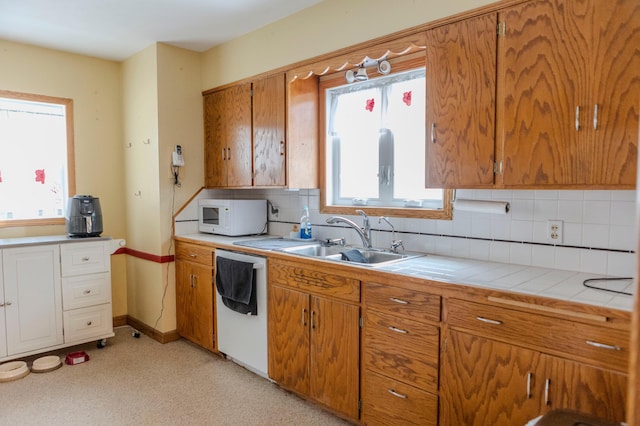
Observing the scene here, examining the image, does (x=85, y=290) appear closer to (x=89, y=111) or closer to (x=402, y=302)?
(x=89, y=111)

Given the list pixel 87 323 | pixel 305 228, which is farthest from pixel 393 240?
pixel 87 323

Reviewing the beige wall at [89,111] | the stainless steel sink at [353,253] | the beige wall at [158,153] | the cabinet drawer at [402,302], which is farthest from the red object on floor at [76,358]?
the cabinet drawer at [402,302]

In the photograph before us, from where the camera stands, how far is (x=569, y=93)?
175cm

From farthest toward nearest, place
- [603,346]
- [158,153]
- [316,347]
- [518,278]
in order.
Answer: [158,153] → [316,347] → [518,278] → [603,346]

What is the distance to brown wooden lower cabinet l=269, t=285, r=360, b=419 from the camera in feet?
7.50

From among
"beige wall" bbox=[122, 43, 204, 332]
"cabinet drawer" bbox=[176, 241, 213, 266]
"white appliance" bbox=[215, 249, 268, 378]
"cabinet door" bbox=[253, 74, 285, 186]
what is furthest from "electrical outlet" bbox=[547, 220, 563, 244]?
"beige wall" bbox=[122, 43, 204, 332]

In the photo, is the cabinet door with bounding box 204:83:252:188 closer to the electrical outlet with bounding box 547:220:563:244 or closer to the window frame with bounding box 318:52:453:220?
the window frame with bounding box 318:52:453:220

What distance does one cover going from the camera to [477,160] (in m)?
2.06

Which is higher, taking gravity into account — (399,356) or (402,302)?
(402,302)

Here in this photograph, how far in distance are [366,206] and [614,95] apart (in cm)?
169

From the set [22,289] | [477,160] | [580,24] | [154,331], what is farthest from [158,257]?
[580,24]

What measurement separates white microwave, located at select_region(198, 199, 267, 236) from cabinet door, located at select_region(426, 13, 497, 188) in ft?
5.77

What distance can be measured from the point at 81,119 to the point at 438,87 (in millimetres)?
3283

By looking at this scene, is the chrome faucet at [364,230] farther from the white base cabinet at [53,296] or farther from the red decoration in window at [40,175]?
the red decoration in window at [40,175]
